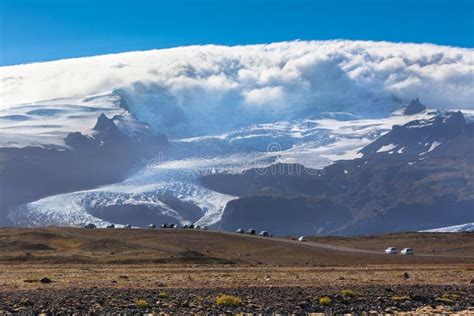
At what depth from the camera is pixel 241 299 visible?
37625mm

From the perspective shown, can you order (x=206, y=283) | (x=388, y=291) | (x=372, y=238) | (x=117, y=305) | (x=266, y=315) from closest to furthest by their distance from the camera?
(x=266, y=315) → (x=117, y=305) → (x=388, y=291) → (x=206, y=283) → (x=372, y=238)

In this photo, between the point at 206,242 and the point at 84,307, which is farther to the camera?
the point at 206,242

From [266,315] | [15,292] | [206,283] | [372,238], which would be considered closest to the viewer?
[266,315]

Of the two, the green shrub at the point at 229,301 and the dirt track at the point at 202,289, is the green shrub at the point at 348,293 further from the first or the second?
the green shrub at the point at 229,301

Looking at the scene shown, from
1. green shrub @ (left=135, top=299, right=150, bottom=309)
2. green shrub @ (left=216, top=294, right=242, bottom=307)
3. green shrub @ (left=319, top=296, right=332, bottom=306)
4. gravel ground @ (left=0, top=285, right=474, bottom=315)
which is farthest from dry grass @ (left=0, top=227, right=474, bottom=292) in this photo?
green shrub @ (left=135, top=299, right=150, bottom=309)

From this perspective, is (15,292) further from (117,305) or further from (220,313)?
(220,313)

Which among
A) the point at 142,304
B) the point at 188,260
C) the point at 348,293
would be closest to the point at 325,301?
the point at 348,293

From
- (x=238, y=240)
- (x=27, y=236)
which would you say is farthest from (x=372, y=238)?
(x=27, y=236)

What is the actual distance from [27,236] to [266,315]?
93.7 metres

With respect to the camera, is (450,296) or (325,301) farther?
(450,296)

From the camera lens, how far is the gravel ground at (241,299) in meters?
33.9

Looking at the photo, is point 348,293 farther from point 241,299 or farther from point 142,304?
point 142,304

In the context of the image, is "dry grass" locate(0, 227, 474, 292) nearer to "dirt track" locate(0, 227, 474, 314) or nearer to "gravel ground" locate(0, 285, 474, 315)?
"dirt track" locate(0, 227, 474, 314)

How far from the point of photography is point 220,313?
33.4m
